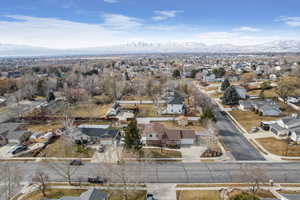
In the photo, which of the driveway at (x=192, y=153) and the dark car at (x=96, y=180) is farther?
the driveway at (x=192, y=153)

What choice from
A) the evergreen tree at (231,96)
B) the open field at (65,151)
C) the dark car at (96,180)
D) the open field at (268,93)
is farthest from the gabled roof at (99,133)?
the open field at (268,93)

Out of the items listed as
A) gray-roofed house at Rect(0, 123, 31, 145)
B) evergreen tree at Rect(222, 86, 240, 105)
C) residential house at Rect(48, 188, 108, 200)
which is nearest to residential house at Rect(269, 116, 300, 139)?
evergreen tree at Rect(222, 86, 240, 105)

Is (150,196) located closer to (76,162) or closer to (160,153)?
(160,153)

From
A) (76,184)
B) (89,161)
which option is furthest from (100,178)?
(89,161)

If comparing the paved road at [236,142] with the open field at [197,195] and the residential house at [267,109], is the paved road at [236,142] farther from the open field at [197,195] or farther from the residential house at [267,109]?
the open field at [197,195]

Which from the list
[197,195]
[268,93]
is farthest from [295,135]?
[268,93]

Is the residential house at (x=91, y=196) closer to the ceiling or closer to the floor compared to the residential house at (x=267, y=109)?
closer to the floor

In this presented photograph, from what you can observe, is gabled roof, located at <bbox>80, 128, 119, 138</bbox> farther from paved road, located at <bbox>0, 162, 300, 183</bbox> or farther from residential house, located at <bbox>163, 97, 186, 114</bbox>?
residential house, located at <bbox>163, 97, 186, 114</bbox>
